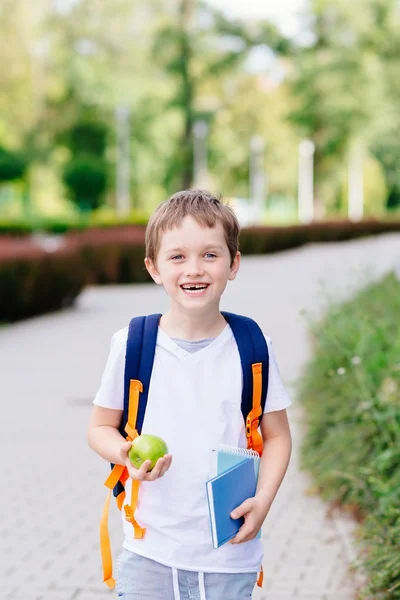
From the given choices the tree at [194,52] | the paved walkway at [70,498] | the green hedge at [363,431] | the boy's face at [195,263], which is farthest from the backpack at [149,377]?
the tree at [194,52]

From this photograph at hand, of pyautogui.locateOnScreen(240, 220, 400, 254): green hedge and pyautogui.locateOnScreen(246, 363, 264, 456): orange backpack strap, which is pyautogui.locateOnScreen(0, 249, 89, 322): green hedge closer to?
pyautogui.locateOnScreen(246, 363, 264, 456): orange backpack strap

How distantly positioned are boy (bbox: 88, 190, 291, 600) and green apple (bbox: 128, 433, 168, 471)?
15 centimetres

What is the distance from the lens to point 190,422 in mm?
2314

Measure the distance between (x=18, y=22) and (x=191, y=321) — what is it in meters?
54.3

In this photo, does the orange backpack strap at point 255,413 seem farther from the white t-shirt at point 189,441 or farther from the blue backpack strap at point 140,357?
the blue backpack strap at point 140,357

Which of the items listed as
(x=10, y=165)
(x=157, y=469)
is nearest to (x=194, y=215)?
(x=157, y=469)

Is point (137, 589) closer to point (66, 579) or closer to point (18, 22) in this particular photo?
point (66, 579)

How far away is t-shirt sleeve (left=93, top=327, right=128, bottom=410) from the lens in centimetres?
239

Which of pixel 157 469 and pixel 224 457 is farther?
pixel 224 457

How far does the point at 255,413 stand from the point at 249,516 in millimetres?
227

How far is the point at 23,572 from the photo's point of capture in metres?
4.43

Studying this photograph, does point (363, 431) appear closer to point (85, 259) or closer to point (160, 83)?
point (85, 259)

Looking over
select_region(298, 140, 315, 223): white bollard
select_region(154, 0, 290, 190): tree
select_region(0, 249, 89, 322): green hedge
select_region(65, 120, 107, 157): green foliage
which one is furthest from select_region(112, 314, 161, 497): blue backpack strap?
select_region(298, 140, 315, 223): white bollard

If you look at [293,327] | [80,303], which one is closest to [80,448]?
[293,327]
